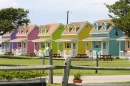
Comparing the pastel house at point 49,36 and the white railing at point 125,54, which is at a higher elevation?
the pastel house at point 49,36

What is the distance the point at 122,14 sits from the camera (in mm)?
21375

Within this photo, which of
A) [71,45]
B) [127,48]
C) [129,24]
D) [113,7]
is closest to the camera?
[129,24]

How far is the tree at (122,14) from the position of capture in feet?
65.5

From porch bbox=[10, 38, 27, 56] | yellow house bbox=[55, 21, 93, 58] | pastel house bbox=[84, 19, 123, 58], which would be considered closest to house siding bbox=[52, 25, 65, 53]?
yellow house bbox=[55, 21, 93, 58]

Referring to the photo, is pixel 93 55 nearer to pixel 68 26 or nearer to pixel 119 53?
pixel 119 53

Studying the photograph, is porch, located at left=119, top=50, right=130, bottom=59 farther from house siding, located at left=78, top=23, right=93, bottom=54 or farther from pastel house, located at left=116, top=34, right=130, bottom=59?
house siding, located at left=78, top=23, right=93, bottom=54

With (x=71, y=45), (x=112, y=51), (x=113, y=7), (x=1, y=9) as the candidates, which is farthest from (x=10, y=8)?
(x=113, y=7)

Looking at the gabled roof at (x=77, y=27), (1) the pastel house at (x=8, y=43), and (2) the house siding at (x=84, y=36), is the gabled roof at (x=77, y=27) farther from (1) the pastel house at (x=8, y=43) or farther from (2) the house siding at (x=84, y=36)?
(1) the pastel house at (x=8, y=43)

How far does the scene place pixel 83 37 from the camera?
69375 millimetres

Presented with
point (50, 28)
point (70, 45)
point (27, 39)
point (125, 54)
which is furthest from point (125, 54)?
point (27, 39)

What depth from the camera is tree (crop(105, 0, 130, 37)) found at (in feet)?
65.5

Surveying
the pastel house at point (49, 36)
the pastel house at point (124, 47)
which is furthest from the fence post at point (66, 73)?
the pastel house at point (49, 36)

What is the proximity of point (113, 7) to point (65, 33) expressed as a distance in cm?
4974

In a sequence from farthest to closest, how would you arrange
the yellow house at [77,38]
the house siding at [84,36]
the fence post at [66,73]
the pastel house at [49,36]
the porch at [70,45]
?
the pastel house at [49,36], the house siding at [84,36], the yellow house at [77,38], the porch at [70,45], the fence post at [66,73]
